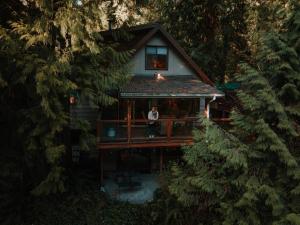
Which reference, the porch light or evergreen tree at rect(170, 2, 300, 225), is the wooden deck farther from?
evergreen tree at rect(170, 2, 300, 225)

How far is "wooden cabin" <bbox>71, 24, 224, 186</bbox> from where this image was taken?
56.9ft

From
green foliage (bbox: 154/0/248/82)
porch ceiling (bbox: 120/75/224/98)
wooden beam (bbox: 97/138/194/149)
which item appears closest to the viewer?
wooden beam (bbox: 97/138/194/149)

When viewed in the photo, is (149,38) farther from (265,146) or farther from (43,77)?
(265,146)

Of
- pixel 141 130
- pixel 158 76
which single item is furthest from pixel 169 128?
pixel 158 76

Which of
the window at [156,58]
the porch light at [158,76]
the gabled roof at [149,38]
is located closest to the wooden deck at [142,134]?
the porch light at [158,76]

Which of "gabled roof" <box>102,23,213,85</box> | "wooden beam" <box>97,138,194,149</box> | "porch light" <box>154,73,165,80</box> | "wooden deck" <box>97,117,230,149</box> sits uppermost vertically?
"gabled roof" <box>102,23,213,85</box>

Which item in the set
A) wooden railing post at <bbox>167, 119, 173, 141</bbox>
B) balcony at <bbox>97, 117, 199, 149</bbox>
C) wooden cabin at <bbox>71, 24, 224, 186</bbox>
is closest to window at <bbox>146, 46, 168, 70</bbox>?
wooden cabin at <bbox>71, 24, 224, 186</bbox>

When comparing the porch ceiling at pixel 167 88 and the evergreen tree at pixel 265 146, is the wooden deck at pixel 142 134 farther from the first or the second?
the evergreen tree at pixel 265 146

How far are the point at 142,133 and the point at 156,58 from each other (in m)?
4.76

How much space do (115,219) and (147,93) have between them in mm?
6274

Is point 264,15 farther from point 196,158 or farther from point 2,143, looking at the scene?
point 2,143

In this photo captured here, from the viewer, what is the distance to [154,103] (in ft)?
66.8

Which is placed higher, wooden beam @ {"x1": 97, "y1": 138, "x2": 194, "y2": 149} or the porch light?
the porch light

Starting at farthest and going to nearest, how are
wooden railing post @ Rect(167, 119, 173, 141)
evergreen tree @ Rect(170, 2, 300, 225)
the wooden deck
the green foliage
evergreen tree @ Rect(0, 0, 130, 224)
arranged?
1. the green foliage
2. wooden railing post @ Rect(167, 119, 173, 141)
3. the wooden deck
4. evergreen tree @ Rect(0, 0, 130, 224)
5. evergreen tree @ Rect(170, 2, 300, 225)
